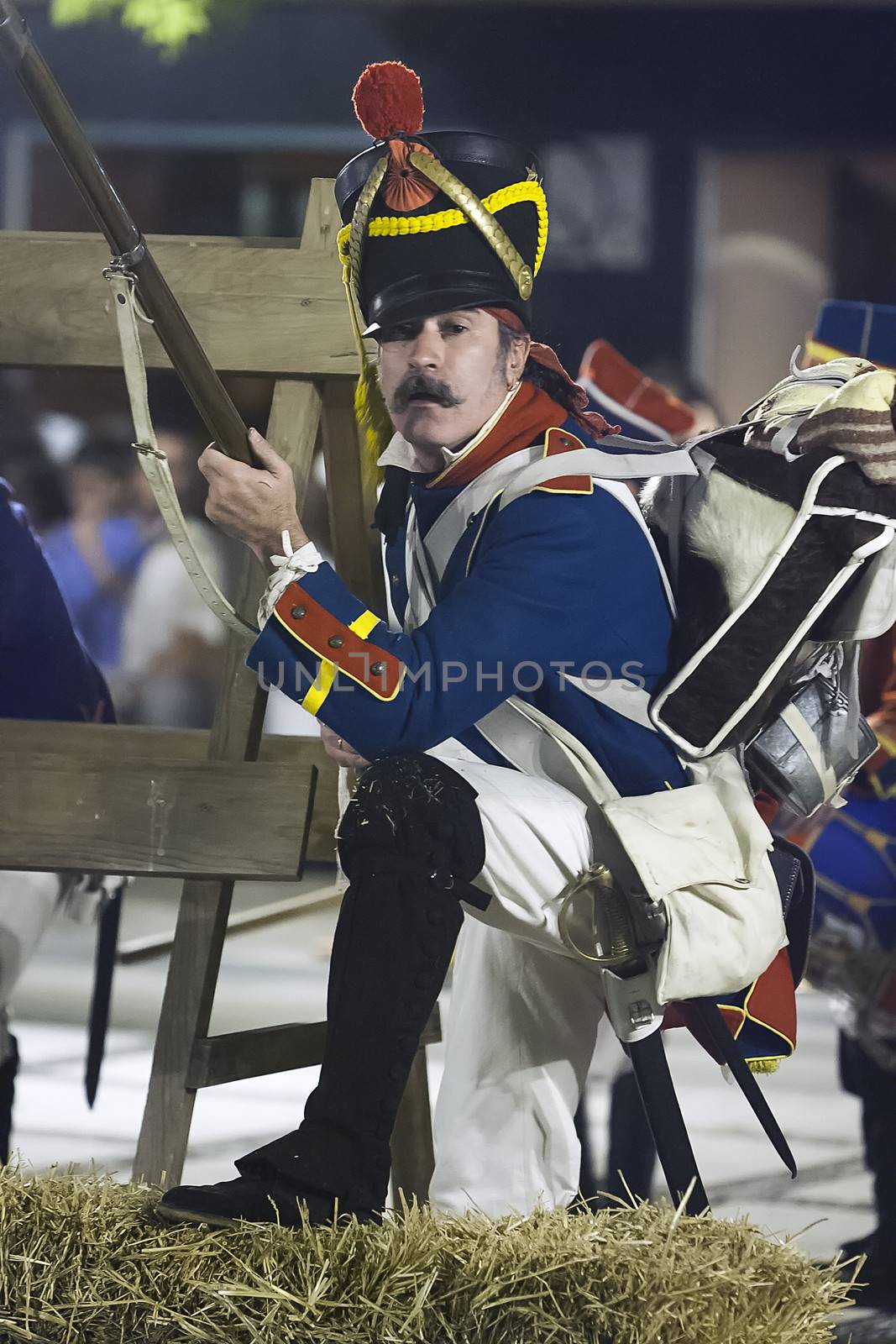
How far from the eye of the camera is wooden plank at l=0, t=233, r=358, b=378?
5.78ft

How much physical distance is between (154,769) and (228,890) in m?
0.16

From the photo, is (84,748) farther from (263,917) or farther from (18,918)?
(263,917)

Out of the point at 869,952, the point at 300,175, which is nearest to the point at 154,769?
the point at 869,952

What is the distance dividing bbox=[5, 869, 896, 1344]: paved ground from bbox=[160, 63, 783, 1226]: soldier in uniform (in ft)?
1.04

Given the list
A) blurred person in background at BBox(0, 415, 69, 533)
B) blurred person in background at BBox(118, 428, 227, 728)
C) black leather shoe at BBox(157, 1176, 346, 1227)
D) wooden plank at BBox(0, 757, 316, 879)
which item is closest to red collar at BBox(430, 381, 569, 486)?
wooden plank at BBox(0, 757, 316, 879)

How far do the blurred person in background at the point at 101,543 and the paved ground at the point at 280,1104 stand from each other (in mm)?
881

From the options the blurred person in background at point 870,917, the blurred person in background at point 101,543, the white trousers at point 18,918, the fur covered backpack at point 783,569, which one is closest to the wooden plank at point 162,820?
the white trousers at point 18,918

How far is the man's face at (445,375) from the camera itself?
1.57 m

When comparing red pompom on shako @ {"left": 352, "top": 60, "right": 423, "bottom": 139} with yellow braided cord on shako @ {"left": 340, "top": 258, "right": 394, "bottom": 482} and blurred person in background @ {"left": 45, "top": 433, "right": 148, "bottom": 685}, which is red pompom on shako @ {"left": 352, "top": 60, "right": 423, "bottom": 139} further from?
blurred person in background @ {"left": 45, "top": 433, "right": 148, "bottom": 685}

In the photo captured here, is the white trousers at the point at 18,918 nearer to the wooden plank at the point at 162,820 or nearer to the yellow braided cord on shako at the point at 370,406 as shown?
the wooden plank at the point at 162,820

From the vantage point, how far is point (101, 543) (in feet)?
13.4

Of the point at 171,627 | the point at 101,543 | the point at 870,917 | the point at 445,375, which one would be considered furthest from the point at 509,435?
the point at 171,627

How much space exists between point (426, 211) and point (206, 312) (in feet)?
1.08

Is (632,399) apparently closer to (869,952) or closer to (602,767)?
(869,952)
